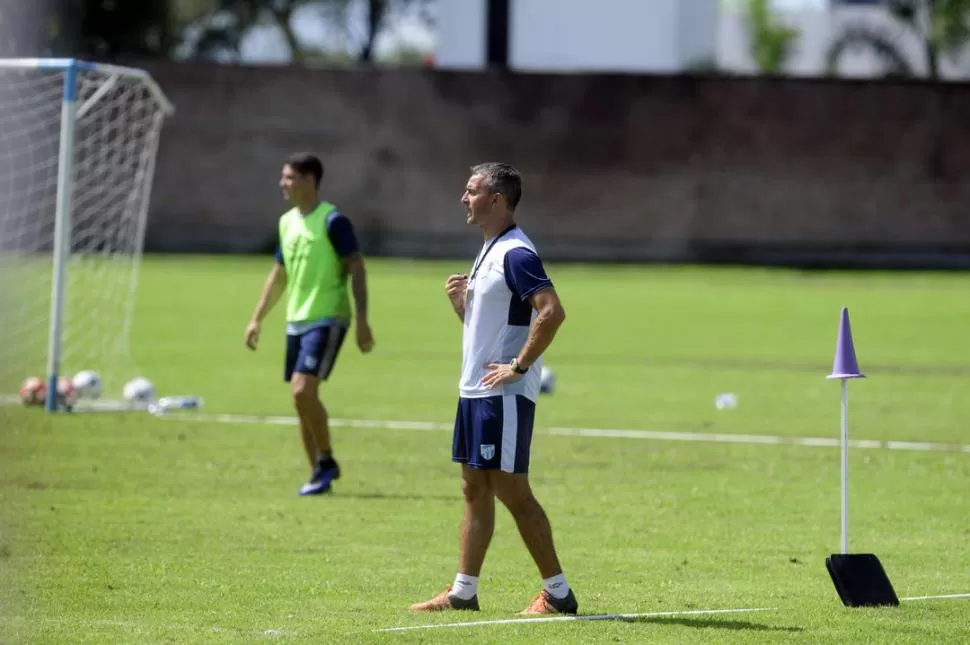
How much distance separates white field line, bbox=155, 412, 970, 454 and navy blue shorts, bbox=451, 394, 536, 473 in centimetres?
760

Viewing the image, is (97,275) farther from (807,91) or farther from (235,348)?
(807,91)

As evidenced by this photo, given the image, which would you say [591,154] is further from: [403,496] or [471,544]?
[471,544]

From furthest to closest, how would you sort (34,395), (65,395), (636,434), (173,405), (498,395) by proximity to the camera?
(173,405), (34,395), (65,395), (636,434), (498,395)

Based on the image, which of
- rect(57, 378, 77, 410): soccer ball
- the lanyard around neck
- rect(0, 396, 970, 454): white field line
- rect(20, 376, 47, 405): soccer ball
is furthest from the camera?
rect(20, 376, 47, 405): soccer ball

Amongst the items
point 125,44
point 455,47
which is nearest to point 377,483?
point 125,44

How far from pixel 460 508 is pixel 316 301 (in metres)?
1.86

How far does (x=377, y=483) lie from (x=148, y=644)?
5524 millimetres

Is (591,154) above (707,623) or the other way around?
above

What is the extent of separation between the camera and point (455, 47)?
58.4m

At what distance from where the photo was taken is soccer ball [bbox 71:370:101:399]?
16.9 m

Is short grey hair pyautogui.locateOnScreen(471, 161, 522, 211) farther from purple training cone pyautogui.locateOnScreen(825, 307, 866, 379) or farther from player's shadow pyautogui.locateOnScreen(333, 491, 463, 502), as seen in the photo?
player's shadow pyautogui.locateOnScreen(333, 491, 463, 502)

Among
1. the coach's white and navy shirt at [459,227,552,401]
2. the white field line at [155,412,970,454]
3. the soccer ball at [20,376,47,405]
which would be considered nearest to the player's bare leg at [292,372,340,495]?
the white field line at [155,412,970,454]

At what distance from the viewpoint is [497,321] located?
794cm

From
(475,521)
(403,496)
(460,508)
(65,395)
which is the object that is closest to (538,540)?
(475,521)
